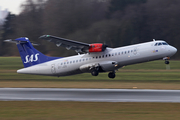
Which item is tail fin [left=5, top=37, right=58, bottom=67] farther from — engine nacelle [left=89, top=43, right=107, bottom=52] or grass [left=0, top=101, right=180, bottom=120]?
grass [left=0, top=101, right=180, bottom=120]

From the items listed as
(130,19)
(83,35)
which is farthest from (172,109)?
(130,19)

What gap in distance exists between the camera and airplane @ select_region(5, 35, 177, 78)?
2583cm

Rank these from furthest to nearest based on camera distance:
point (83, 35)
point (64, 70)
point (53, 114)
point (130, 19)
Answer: point (130, 19) → point (83, 35) → point (64, 70) → point (53, 114)

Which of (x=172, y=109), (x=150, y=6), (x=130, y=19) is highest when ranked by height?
(x=150, y=6)

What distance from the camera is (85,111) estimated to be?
15891 millimetres

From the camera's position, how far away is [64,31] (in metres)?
63.5

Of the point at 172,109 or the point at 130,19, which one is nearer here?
the point at 172,109

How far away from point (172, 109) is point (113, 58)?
11467 millimetres

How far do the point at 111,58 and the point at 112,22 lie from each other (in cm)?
3049

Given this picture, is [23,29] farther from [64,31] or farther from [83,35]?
[83,35]

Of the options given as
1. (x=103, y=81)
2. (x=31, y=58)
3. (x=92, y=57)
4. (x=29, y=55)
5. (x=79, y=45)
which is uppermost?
(x=79, y=45)

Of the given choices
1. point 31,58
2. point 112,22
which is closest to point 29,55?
point 31,58

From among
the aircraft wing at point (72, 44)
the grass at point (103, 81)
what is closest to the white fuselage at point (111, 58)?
the aircraft wing at point (72, 44)

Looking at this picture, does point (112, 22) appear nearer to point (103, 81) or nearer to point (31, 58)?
point (103, 81)
